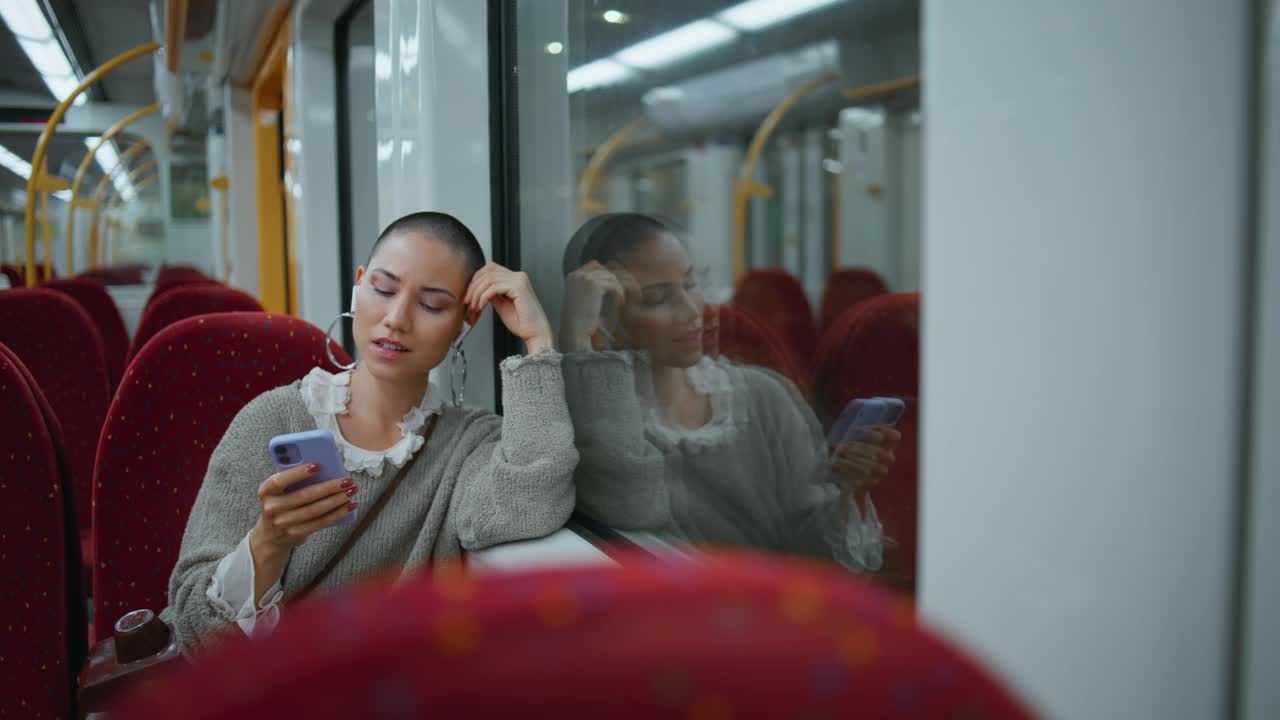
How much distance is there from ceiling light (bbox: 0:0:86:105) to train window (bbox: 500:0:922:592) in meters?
3.88

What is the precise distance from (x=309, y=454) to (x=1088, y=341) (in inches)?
37.2

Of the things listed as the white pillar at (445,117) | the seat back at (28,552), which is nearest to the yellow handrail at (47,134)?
the white pillar at (445,117)

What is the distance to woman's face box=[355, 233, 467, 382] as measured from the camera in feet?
4.72

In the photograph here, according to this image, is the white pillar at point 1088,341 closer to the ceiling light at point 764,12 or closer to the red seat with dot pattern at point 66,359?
the ceiling light at point 764,12

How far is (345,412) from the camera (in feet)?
4.83

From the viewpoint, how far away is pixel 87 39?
764cm

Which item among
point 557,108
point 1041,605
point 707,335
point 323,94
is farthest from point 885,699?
point 323,94

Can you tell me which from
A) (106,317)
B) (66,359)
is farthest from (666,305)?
(106,317)

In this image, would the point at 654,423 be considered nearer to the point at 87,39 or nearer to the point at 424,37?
the point at 424,37

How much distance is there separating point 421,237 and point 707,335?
0.50 meters

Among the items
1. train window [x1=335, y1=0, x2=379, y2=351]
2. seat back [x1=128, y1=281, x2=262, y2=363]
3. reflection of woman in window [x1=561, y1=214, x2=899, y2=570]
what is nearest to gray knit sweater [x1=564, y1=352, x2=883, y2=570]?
reflection of woman in window [x1=561, y1=214, x2=899, y2=570]

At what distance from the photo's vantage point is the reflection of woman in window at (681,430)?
1.14 meters

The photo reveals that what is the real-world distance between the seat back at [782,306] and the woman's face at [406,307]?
1.64ft

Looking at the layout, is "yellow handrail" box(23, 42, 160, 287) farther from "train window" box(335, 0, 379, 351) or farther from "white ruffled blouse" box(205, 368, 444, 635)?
"white ruffled blouse" box(205, 368, 444, 635)
